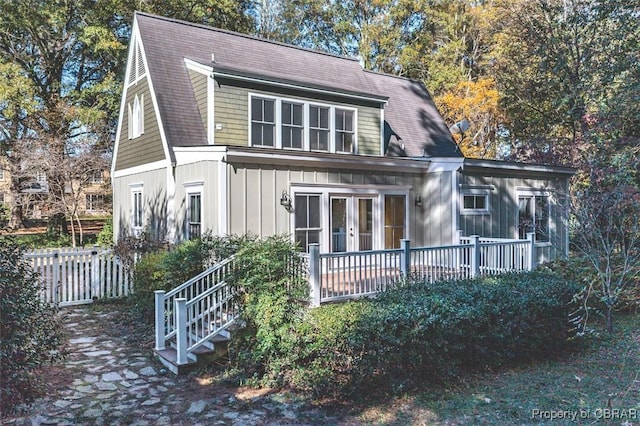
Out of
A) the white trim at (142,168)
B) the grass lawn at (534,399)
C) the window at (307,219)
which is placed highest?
the white trim at (142,168)

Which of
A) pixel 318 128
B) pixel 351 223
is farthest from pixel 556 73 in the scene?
pixel 351 223

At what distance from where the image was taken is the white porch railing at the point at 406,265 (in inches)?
299

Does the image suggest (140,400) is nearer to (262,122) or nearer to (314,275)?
(314,275)

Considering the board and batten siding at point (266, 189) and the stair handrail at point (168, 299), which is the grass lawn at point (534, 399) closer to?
the stair handrail at point (168, 299)

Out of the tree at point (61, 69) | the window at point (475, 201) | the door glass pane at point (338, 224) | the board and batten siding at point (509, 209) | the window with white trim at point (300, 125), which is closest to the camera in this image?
the door glass pane at point (338, 224)

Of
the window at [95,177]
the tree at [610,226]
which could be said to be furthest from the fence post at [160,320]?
the window at [95,177]

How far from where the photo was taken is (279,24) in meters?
29.8

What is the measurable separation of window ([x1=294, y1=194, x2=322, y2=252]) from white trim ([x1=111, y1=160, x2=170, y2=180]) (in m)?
3.44

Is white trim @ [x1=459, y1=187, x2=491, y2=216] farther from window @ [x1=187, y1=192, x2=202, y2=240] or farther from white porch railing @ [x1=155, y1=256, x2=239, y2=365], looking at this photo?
white porch railing @ [x1=155, y1=256, x2=239, y2=365]

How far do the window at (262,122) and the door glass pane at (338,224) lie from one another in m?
2.44

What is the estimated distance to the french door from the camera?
11.0 metres

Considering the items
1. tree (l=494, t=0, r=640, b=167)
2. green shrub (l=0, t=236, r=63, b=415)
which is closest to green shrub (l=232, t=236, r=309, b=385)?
green shrub (l=0, t=236, r=63, b=415)

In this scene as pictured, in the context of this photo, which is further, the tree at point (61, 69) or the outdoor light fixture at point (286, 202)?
the tree at point (61, 69)

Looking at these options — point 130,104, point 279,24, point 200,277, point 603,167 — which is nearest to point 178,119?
point 130,104
